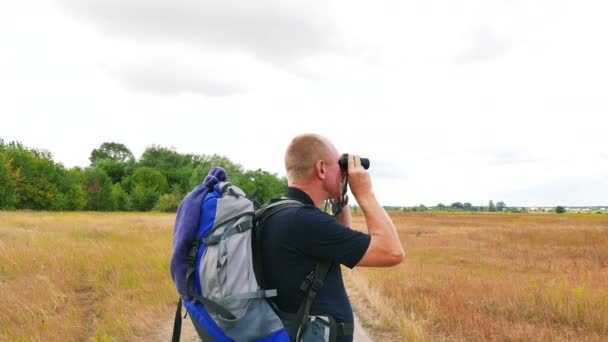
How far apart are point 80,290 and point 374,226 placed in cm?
805

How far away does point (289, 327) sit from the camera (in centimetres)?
222

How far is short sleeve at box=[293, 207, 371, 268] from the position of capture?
2146 mm

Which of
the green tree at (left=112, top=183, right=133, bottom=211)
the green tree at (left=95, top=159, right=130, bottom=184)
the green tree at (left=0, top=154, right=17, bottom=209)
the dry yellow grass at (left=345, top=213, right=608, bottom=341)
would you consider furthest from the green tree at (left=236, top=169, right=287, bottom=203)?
the dry yellow grass at (left=345, top=213, right=608, bottom=341)

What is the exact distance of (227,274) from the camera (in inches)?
81.0

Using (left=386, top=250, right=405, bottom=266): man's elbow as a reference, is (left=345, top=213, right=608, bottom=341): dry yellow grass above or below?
below

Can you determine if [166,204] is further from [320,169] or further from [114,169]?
[320,169]

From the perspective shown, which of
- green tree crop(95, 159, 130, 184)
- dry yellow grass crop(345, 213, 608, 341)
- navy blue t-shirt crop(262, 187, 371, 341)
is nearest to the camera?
navy blue t-shirt crop(262, 187, 371, 341)

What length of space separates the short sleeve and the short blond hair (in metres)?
0.32

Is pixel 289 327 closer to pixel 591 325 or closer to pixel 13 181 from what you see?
pixel 591 325

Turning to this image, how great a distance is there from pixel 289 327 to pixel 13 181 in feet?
207

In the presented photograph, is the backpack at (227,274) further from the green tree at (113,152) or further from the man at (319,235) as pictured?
the green tree at (113,152)

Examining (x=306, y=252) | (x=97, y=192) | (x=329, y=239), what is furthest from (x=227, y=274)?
(x=97, y=192)

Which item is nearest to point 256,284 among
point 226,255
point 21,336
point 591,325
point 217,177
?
point 226,255

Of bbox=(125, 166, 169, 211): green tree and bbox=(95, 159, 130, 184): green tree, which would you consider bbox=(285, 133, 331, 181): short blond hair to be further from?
bbox=(95, 159, 130, 184): green tree
